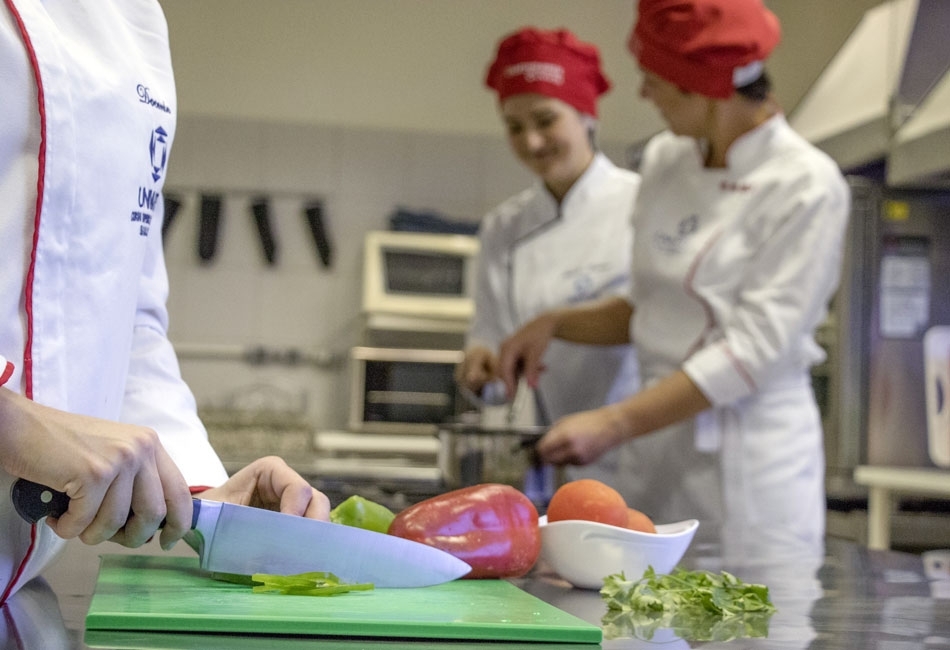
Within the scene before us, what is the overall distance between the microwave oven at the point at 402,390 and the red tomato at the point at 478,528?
2.80 m

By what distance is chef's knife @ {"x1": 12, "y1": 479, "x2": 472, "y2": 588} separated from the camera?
2.28ft

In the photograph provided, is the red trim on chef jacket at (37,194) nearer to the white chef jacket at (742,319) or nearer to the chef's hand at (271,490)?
the chef's hand at (271,490)

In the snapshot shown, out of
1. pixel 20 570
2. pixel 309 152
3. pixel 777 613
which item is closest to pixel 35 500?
pixel 20 570

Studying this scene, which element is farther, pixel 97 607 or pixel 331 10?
pixel 331 10

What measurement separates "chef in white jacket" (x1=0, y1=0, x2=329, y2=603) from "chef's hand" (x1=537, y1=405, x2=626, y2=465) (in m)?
0.77

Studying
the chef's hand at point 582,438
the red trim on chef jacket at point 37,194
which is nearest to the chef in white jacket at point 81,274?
the red trim on chef jacket at point 37,194

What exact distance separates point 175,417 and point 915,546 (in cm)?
204

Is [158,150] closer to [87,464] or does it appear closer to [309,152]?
[87,464]

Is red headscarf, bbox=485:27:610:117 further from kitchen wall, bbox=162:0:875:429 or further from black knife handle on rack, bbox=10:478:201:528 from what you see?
kitchen wall, bbox=162:0:875:429

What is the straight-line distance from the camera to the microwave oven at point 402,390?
143 inches

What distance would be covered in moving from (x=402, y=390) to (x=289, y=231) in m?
0.74

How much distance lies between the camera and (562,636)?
610mm

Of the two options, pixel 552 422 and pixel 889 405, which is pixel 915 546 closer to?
pixel 889 405

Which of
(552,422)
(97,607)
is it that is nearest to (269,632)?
(97,607)
